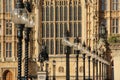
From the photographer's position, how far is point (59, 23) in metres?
69.2

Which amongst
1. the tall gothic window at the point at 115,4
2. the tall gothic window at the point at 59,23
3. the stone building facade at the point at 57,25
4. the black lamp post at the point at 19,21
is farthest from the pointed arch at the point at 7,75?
the black lamp post at the point at 19,21

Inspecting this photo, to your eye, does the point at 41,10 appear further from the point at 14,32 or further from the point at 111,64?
the point at 111,64

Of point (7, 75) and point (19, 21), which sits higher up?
point (19, 21)

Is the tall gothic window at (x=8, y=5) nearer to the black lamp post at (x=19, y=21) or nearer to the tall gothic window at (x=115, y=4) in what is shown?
the tall gothic window at (x=115, y=4)

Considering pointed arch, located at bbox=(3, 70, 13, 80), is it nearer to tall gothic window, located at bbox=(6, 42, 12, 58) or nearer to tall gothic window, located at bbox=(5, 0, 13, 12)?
tall gothic window, located at bbox=(6, 42, 12, 58)

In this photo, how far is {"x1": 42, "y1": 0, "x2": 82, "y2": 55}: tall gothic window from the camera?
6912 cm

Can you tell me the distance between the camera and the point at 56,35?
6956 centimetres

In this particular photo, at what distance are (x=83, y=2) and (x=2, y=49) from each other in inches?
407

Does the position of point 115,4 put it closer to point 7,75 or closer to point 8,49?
point 8,49

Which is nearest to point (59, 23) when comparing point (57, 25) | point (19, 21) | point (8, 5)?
point (57, 25)

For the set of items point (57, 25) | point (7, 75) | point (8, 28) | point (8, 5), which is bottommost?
point (7, 75)

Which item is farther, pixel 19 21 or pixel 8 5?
pixel 8 5

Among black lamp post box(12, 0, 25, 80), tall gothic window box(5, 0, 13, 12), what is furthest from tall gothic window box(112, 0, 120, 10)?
black lamp post box(12, 0, 25, 80)

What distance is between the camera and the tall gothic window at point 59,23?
69.1 meters
